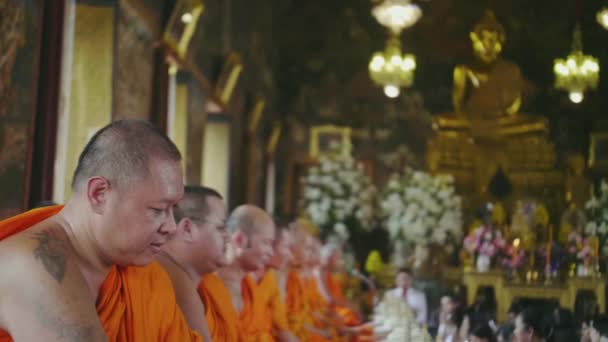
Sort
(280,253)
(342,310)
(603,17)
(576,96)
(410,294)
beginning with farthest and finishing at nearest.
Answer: (342,310) < (410,294) < (280,253) < (576,96) < (603,17)

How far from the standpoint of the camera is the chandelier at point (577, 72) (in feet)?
17.0

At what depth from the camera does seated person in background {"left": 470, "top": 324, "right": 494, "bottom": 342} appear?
3.85 meters

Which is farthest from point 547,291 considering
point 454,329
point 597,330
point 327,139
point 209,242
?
point 327,139

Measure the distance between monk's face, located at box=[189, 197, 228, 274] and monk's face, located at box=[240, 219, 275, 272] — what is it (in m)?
1.09

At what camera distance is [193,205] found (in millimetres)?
3902

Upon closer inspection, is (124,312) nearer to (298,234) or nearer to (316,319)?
(316,319)

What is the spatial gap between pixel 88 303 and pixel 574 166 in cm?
377

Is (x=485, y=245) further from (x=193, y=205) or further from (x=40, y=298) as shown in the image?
(x=40, y=298)

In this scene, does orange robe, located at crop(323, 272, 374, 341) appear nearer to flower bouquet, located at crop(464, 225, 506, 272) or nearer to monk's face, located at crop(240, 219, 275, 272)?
flower bouquet, located at crop(464, 225, 506, 272)

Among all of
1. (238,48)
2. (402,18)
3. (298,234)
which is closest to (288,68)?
(238,48)

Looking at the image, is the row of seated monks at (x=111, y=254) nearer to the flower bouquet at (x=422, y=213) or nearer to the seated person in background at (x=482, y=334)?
the seated person in background at (x=482, y=334)

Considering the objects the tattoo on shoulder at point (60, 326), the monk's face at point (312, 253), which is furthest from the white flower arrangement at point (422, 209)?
the tattoo on shoulder at point (60, 326)

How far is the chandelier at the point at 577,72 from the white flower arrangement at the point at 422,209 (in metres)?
2.60

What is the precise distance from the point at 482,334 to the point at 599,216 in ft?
3.95
